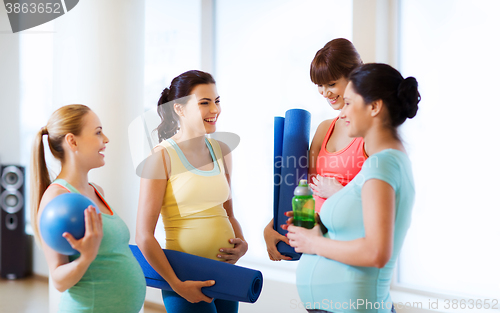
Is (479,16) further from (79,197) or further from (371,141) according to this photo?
(79,197)

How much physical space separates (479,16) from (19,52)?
3.47 meters

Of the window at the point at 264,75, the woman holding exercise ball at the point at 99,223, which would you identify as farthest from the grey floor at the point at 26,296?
the woman holding exercise ball at the point at 99,223

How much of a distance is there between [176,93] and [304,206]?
650mm

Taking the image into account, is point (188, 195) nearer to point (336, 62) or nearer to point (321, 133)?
point (321, 133)

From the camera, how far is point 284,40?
2.00 m

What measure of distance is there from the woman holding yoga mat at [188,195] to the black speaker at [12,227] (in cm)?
257

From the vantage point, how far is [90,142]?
126cm

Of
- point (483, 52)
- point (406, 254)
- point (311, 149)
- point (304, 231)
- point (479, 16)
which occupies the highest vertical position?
point (479, 16)

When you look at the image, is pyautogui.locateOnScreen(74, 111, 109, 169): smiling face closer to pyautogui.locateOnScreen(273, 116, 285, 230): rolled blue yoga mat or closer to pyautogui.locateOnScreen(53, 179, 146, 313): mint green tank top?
pyautogui.locateOnScreen(53, 179, 146, 313): mint green tank top

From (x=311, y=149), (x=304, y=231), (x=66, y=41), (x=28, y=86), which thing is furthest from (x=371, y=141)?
(x=28, y=86)

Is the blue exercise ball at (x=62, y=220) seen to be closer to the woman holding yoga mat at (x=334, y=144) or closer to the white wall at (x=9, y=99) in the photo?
the woman holding yoga mat at (x=334, y=144)

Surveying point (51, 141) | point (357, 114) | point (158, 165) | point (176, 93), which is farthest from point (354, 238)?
point (51, 141)

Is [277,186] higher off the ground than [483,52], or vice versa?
[483,52]

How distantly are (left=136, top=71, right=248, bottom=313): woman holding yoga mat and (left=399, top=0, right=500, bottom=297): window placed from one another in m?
0.96
